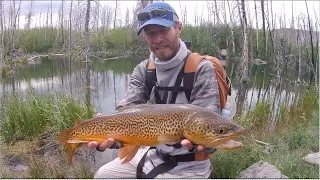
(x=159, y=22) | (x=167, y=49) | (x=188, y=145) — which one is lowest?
(x=188, y=145)

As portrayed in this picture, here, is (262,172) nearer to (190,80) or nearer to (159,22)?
(190,80)

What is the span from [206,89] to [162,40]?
0.67 metres

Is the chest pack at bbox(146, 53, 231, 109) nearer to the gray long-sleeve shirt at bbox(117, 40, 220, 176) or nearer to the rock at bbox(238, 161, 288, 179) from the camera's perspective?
the gray long-sleeve shirt at bbox(117, 40, 220, 176)

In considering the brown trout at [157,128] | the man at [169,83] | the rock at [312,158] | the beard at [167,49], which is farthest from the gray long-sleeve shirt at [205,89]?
the rock at [312,158]

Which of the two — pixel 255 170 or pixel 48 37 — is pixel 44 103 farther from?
pixel 48 37

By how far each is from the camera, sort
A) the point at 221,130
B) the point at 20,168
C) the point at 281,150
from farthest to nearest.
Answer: the point at 20,168 → the point at 281,150 → the point at 221,130

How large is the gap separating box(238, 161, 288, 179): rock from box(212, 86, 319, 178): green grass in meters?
0.18

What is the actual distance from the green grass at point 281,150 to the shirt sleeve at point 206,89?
0.95 metres

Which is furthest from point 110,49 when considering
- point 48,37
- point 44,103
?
point 44,103

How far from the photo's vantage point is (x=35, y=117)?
25.3 ft

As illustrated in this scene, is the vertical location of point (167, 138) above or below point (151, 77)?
below

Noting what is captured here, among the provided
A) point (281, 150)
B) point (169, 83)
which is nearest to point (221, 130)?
point (169, 83)

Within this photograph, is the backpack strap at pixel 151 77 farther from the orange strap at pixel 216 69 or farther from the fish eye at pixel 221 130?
the fish eye at pixel 221 130

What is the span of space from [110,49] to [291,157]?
42247mm
